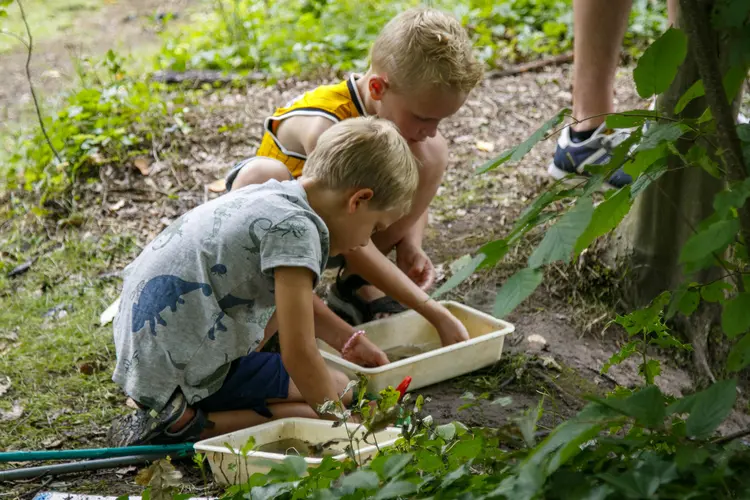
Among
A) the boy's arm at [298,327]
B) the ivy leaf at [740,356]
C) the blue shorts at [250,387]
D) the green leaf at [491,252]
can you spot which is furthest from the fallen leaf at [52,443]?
the ivy leaf at [740,356]

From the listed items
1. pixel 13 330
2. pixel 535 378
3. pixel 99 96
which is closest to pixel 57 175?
pixel 99 96

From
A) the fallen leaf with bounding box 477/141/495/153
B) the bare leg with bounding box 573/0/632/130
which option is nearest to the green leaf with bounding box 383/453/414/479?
the bare leg with bounding box 573/0/632/130

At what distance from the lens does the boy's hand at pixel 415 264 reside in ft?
9.43

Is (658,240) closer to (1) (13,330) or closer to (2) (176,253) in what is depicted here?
(2) (176,253)

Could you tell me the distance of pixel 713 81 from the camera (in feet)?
3.29

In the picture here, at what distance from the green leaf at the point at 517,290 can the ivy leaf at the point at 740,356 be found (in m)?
0.33

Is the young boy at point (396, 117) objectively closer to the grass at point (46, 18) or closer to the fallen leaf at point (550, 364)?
the fallen leaf at point (550, 364)

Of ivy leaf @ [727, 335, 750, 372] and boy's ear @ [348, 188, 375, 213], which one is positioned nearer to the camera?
ivy leaf @ [727, 335, 750, 372]

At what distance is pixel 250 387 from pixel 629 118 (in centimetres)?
138

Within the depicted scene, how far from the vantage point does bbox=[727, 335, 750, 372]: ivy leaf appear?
1032 millimetres

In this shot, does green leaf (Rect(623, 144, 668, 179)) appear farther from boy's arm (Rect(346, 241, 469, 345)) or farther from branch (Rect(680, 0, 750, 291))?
boy's arm (Rect(346, 241, 469, 345))

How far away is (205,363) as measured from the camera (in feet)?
6.86

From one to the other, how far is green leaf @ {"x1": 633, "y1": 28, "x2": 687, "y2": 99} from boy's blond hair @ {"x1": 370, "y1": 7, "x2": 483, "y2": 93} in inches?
60.5

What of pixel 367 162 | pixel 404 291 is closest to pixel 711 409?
pixel 367 162
